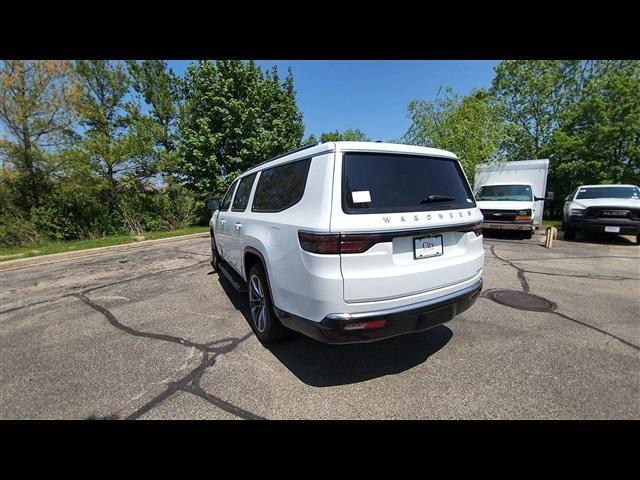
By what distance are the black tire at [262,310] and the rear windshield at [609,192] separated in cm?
1149

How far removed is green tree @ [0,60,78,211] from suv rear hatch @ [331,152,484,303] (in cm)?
1599

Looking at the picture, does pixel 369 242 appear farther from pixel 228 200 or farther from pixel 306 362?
pixel 228 200

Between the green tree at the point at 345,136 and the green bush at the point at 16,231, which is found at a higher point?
the green tree at the point at 345,136

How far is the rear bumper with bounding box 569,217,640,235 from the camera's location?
794 centimetres

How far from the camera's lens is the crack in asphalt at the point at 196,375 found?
6.82 ft

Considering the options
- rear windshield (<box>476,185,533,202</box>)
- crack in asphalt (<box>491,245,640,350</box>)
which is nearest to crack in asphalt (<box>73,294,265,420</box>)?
crack in asphalt (<box>491,245,640,350</box>)

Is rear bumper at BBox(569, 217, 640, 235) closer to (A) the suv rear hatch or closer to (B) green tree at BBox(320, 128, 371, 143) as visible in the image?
(A) the suv rear hatch

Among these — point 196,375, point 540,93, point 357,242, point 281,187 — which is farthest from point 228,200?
point 540,93

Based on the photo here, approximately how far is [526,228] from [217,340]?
10.3 m

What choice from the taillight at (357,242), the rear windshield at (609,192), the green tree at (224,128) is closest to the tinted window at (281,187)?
the taillight at (357,242)

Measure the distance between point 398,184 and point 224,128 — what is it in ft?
50.0

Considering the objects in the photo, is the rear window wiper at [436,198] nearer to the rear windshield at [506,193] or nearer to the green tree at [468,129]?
the rear windshield at [506,193]
